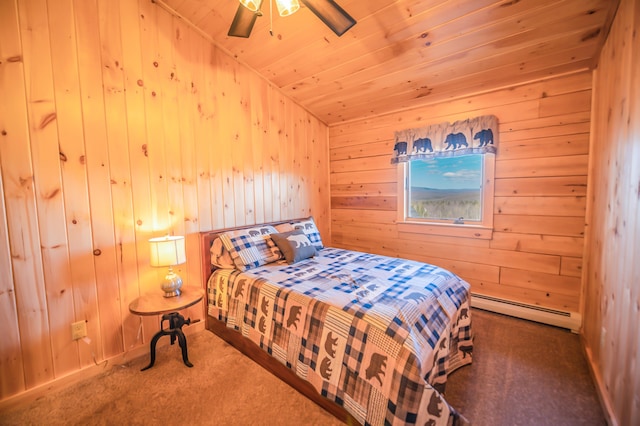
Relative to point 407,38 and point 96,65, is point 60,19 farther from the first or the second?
point 407,38

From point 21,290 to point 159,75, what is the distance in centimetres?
185

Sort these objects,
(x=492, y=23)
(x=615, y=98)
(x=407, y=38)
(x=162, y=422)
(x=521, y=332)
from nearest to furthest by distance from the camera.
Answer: (x=162, y=422)
(x=615, y=98)
(x=492, y=23)
(x=407, y=38)
(x=521, y=332)

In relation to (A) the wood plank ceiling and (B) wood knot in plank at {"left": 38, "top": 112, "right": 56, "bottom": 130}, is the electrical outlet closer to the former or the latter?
(B) wood knot in plank at {"left": 38, "top": 112, "right": 56, "bottom": 130}

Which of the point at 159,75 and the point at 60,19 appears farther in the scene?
the point at 159,75

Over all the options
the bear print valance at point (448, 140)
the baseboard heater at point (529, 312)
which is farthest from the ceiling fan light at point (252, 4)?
the baseboard heater at point (529, 312)

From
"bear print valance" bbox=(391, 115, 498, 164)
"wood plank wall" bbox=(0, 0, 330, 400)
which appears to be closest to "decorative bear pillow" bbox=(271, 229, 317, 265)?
"wood plank wall" bbox=(0, 0, 330, 400)

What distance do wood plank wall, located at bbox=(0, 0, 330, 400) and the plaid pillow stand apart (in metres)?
0.29

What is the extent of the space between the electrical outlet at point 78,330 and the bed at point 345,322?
88 cm

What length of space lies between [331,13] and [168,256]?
1977 mm

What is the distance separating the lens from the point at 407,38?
211 centimetres

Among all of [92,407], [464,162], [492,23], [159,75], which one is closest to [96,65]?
[159,75]

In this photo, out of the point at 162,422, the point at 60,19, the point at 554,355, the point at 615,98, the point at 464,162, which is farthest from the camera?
the point at 464,162

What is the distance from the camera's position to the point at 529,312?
98.1 inches

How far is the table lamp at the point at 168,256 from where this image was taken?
1930 mm
